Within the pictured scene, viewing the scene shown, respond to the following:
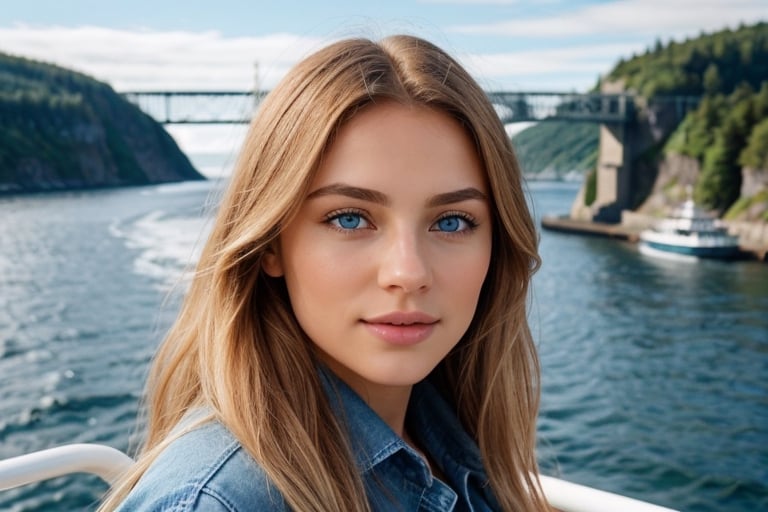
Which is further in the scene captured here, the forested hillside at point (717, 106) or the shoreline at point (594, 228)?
the shoreline at point (594, 228)

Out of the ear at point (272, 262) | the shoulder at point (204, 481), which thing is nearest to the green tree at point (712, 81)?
the ear at point (272, 262)

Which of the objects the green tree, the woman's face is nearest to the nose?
the woman's face

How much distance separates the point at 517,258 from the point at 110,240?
87.4 ft

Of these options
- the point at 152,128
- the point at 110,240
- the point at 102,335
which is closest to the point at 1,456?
the point at 102,335

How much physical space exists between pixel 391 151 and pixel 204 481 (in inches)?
11.9

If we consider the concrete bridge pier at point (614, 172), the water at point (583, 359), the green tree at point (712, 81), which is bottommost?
the water at point (583, 359)

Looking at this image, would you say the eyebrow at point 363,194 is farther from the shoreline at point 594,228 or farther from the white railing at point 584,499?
the shoreline at point 594,228

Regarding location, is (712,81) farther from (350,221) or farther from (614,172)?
(350,221)

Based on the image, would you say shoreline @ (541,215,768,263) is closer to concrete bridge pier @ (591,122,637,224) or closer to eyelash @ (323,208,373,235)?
concrete bridge pier @ (591,122,637,224)

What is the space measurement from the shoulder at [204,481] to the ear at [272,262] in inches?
6.7

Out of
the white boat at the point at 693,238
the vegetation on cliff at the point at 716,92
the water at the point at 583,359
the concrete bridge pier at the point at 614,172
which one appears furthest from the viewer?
the concrete bridge pier at the point at 614,172

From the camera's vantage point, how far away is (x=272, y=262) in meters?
0.80

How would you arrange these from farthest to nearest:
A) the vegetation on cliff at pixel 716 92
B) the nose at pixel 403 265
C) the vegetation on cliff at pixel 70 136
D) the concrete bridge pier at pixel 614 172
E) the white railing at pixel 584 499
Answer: the vegetation on cliff at pixel 70 136 → the concrete bridge pier at pixel 614 172 → the vegetation on cliff at pixel 716 92 → the white railing at pixel 584 499 → the nose at pixel 403 265

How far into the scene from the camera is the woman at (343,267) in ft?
2.40
